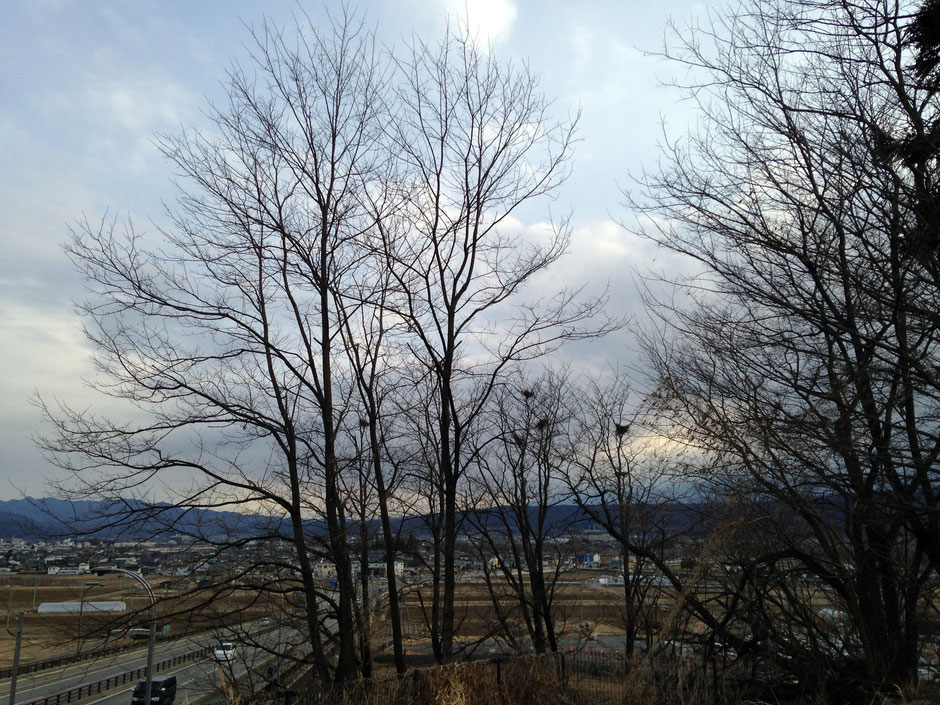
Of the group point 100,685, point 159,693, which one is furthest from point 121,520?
point 100,685

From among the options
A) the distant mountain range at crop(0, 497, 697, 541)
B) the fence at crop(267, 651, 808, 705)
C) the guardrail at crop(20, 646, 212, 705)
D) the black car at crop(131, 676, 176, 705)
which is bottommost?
the guardrail at crop(20, 646, 212, 705)

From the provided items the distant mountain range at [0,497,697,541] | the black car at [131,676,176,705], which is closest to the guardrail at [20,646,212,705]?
the black car at [131,676,176,705]

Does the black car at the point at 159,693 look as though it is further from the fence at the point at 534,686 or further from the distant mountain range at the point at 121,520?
the fence at the point at 534,686

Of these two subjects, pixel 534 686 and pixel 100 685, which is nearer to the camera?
pixel 534 686

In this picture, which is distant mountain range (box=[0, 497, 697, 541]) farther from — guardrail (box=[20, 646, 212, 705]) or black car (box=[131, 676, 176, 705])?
guardrail (box=[20, 646, 212, 705])

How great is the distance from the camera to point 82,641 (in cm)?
686

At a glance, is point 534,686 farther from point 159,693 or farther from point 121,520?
point 159,693

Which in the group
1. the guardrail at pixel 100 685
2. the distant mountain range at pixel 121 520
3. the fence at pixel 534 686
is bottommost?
the guardrail at pixel 100 685

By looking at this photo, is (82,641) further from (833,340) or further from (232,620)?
(833,340)

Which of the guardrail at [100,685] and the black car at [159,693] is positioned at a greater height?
the black car at [159,693]

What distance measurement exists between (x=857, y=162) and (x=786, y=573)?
4.45 metres

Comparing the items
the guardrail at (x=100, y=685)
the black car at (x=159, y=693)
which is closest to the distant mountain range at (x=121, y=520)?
the black car at (x=159, y=693)

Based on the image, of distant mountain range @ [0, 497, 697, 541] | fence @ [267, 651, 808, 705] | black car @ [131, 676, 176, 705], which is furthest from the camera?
black car @ [131, 676, 176, 705]

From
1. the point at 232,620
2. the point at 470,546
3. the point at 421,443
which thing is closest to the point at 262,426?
the point at 232,620
